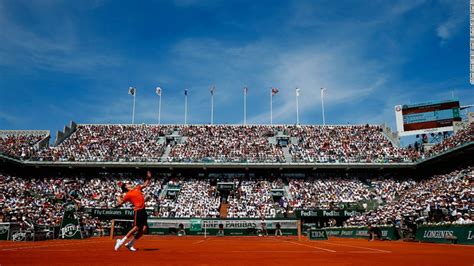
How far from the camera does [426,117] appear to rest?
5072cm

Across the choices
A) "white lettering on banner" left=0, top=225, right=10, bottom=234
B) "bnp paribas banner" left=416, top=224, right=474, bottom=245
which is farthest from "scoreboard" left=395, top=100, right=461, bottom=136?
"white lettering on banner" left=0, top=225, right=10, bottom=234

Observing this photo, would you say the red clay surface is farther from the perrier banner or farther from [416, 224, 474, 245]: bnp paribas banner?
the perrier banner

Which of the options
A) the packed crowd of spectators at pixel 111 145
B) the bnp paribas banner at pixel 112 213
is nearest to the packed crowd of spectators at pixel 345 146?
the packed crowd of spectators at pixel 111 145

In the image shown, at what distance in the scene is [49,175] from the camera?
50.7 meters

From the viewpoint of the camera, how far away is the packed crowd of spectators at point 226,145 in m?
50.5

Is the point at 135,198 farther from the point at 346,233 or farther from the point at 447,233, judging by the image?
the point at 346,233

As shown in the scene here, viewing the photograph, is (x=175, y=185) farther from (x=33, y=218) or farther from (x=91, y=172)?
(x=33, y=218)

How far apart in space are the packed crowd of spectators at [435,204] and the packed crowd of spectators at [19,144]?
1623 inches

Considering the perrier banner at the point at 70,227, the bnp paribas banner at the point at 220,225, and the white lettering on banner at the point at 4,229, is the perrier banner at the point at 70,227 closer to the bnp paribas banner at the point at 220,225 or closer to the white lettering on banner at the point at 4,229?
the white lettering on banner at the point at 4,229

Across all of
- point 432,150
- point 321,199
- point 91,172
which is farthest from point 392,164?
point 91,172

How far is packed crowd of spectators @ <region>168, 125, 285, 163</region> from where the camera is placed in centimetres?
5050

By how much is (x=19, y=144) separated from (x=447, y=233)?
2111 inches

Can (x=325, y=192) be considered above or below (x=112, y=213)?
above

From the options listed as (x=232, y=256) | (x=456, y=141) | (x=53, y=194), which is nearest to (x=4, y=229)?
(x=53, y=194)
